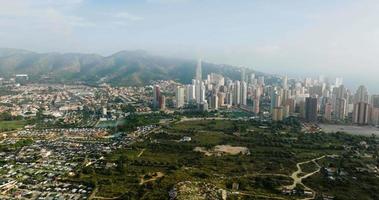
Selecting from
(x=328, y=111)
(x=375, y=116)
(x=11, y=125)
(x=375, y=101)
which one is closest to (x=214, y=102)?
(x=328, y=111)

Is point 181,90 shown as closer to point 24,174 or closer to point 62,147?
point 62,147

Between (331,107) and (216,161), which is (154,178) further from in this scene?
(331,107)

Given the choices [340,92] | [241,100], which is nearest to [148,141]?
[241,100]

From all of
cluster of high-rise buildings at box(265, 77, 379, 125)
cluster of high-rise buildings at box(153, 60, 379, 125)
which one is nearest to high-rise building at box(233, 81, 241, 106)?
cluster of high-rise buildings at box(153, 60, 379, 125)

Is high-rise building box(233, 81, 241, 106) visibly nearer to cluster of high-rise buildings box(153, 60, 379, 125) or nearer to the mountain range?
cluster of high-rise buildings box(153, 60, 379, 125)

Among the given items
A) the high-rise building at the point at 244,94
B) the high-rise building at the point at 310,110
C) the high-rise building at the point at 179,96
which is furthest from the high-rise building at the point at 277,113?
the high-rise building at the point at 179,96
